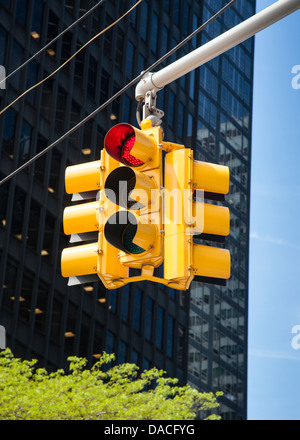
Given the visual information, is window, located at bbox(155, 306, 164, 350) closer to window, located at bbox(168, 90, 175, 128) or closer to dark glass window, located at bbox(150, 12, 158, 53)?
window, located at bbox(168, 90, 175, 128)

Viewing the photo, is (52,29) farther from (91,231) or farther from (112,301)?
(91,231)

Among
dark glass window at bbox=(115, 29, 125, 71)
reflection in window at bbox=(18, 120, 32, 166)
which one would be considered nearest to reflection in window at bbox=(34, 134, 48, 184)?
reflection in window at bbox=(18, 120, 32, 166)

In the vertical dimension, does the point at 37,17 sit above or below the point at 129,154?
above

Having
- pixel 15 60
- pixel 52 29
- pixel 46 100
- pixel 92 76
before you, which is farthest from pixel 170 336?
pixel 15 60

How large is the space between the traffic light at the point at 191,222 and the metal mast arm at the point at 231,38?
0.81 m

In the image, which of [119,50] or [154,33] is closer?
[119,50]

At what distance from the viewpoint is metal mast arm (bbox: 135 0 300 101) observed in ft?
23.2

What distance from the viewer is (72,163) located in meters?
52.1

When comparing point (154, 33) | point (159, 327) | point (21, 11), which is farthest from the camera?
point (154, 33)

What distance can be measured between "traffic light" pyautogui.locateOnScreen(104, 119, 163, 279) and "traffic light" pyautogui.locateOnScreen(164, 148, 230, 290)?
99 mm

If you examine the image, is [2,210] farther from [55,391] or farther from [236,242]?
[236,242]

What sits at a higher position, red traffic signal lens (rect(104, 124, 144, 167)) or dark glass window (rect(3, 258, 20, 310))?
dark glass window (rect(3, 258, 20, 310))

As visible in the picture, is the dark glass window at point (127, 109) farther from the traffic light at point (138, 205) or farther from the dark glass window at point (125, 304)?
the traffic light at point (138, 205)

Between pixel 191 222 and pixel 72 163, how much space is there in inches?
1788
